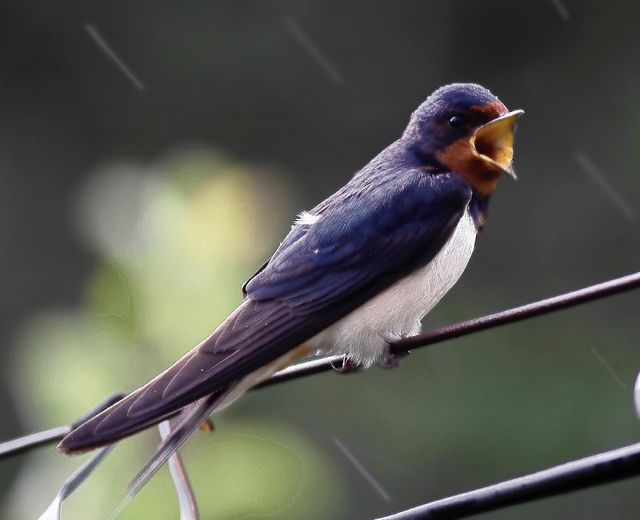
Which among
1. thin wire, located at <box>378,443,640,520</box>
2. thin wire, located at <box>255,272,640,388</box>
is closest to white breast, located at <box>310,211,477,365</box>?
thin wire, located at <box>255,272,640,388</box>

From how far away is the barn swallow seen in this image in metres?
2.14

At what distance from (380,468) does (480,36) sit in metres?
2.09

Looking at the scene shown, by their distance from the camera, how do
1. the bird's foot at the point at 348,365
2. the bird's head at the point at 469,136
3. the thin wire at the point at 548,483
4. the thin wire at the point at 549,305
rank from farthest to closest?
1. the bird's head at the point at 469,136
2. the bird's foot at the point at 348,365
3. the thin wire at the point at 549,305
4. the thin wire at the point at 548,483

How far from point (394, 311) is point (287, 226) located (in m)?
1.24

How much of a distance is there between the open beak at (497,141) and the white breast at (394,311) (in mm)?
142

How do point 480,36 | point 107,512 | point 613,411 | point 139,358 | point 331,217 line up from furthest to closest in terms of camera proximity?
point 480,36, point 613,411, point 331,217, point 139,358, point 107,512

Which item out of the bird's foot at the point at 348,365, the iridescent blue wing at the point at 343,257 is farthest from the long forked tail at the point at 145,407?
the bird's foot at the point at 348,365

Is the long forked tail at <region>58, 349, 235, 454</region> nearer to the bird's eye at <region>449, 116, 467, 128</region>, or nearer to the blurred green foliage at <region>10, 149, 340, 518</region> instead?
the blurred green foliage at <region>10, 149, 340, 518</region>

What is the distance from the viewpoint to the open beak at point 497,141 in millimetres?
2289

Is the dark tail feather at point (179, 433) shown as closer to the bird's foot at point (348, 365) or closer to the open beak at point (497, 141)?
the bird's foot at point (348, 365)

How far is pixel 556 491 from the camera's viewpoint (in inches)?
47.5

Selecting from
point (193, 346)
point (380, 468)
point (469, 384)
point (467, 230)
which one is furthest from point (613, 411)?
point (193, 346)

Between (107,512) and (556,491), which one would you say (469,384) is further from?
(556,491)

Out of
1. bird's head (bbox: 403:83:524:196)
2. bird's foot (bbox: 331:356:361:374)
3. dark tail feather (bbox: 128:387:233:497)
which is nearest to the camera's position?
dark tail feather (bbox: 128:387:233:497)
